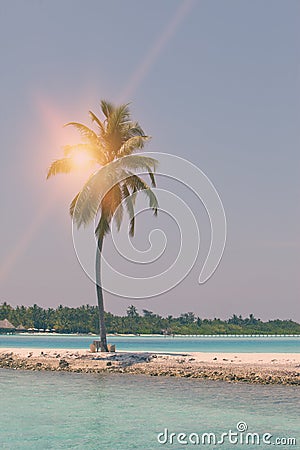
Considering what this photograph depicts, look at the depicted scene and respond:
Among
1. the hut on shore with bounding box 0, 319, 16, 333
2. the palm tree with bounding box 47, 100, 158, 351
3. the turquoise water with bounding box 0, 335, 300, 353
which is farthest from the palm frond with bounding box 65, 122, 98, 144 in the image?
the hut on shore with bounding box 0, 319, 16, 333

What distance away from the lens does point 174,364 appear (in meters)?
30.9

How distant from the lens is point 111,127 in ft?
126

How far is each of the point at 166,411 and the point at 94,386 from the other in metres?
7.09

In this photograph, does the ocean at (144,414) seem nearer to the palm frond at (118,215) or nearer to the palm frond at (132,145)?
the palm frond at (118,215)

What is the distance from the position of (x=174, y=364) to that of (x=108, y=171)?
44.5 ft

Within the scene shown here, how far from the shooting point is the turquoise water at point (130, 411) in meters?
15.4

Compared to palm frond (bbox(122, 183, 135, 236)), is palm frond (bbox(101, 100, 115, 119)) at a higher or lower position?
higher

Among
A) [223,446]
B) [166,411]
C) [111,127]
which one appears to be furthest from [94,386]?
[111,127]

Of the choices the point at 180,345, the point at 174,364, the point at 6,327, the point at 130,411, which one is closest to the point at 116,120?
the point at 174,364

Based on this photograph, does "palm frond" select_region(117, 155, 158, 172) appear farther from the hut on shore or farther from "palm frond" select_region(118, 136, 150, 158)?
the hut on shore

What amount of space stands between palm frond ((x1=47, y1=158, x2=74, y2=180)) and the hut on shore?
495ft

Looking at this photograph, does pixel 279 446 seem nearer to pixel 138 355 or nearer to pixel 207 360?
pixel 207 360

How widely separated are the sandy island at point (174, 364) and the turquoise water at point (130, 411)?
1.52m

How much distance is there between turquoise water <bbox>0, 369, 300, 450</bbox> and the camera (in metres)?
15.4
